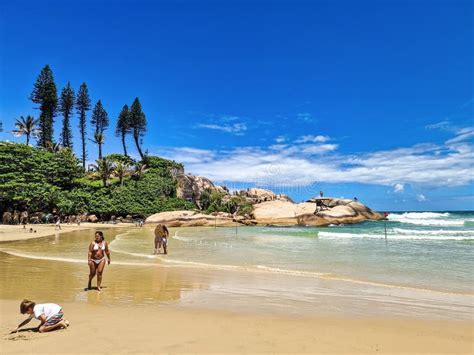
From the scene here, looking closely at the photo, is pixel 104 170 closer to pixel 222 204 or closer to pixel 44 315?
pixel 222 204

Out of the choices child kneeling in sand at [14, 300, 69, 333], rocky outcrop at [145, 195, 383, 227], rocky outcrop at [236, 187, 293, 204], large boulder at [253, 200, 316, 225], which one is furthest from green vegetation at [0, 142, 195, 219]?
child kneeling in sand at [14, 300, 69, 333]

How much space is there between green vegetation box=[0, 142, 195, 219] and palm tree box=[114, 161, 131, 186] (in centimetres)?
37

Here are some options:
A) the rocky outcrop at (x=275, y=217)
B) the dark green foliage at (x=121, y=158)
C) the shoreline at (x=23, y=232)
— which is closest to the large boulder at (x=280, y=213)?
the rocky outcrop at (x=275, y=217)

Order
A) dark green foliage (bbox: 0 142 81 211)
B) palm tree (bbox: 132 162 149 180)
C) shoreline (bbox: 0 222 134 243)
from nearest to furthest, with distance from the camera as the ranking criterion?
shoreline (bbox: 0 222 134 243)
dark green foliage (bbox: 0 142 81 211)
palm tree (bbox: 132 162 149 180)

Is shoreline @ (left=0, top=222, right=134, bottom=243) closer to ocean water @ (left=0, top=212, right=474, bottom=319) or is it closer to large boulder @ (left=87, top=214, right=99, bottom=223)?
ocean water @ (left=0, top=212, right=474, bottom=319)

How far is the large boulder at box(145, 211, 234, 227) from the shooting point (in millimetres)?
47844

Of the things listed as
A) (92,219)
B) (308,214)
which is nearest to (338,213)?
(308,214)

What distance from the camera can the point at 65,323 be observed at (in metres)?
6.01

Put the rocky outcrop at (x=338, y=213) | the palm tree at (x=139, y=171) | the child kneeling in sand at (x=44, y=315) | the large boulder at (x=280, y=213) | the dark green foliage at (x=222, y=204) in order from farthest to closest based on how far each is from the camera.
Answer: the palm tree at (x=139, y=171) → the dark green foliage at (x=222, y=204) → the large boulder at (x=280, y=213) → the rocky outcrop at (x=338, y=213) → the child kneeling in sand at (x=44, y=315)

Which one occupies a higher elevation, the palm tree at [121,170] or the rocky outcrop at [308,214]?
the palm tree at [121,170]

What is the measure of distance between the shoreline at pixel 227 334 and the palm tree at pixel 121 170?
50.7 m

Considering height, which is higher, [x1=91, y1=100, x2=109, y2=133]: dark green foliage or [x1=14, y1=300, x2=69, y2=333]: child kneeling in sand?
[x1=91, y1=100, x2=109, y2=133]: dark green foliage

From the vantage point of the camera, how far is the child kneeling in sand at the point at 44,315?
19.0 ft

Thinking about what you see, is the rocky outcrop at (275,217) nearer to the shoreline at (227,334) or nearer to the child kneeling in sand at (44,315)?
the shoreline at (227,334)
